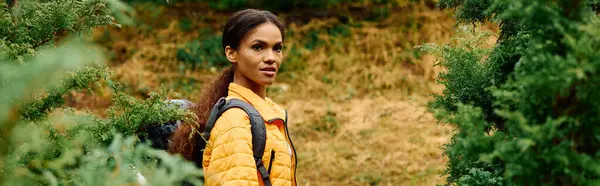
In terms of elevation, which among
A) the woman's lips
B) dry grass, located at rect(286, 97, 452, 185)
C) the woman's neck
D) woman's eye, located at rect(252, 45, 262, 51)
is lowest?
the woman's neck

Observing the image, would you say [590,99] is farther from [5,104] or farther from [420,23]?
[420,23]

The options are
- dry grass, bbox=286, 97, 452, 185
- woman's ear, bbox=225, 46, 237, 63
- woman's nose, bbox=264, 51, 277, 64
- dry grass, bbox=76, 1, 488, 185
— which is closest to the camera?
woman's nose, bbox=264, 51, 277, 64

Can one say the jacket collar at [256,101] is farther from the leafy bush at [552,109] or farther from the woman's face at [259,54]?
the leafy bush at [552,109]

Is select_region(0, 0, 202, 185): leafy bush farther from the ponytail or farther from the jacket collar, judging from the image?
the jacket collar

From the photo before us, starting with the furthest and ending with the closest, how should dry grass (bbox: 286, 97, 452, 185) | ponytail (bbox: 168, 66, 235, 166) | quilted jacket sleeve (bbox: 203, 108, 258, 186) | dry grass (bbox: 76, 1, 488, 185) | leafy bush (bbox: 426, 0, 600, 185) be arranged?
1. dry grass (bbox: 76, 1, 488, 185)
2. dry grass (bbox: 286, 97, 452, 185)
3. ponytail (bbox: 168, 66, 235, 166)
4. quilted jacket sleeve (bbox: 203, 108, 258, 186)
5. leafy bush (bbox: 426, 0, 600, 185)

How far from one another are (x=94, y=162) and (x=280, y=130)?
1.33 meters

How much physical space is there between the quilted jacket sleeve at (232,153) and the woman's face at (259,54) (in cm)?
33

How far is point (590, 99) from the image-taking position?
1.77 m

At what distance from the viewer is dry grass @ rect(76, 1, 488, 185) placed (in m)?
7.43

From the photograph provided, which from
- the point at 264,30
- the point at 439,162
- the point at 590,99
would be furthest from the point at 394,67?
the point at 590,99

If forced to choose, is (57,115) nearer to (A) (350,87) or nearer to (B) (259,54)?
(B) (259,54)

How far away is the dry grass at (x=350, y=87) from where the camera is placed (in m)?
7.43

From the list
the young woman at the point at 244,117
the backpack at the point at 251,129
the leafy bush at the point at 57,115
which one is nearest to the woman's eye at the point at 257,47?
the young woman at the point at 244,117

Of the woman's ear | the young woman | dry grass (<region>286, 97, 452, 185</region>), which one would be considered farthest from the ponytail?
dry grass (<region>286, 97, 452, 185</region>)
